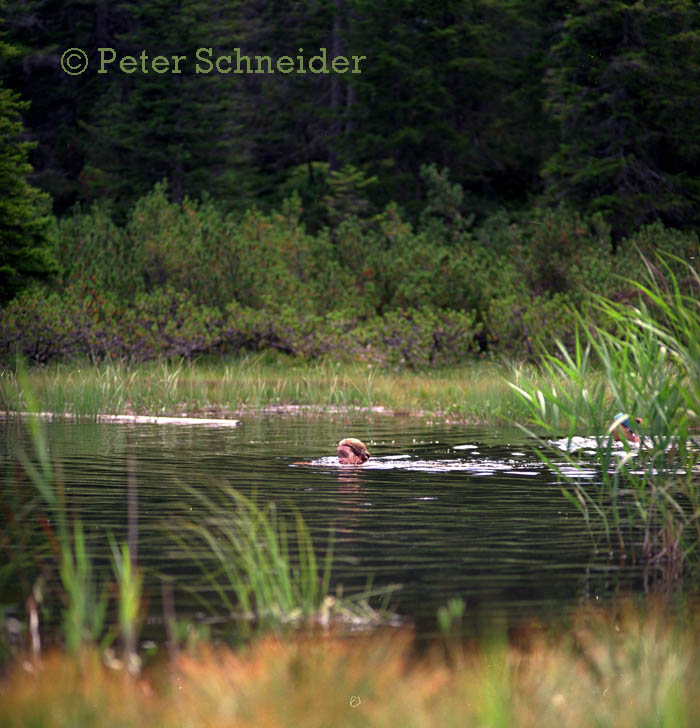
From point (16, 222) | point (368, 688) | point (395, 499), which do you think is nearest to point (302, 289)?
point (16, 222)

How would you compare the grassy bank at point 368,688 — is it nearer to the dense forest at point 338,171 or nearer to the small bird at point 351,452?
the small bird at point 351,452

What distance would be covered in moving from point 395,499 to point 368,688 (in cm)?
655

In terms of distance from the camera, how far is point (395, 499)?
11.4 m

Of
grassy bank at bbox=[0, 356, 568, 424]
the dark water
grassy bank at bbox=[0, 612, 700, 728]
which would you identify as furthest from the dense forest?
grassy bank at bbox=[0, 612, 700, 728]

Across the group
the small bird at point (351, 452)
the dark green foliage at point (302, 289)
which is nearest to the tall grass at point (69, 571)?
the small bird at point (351, 452)

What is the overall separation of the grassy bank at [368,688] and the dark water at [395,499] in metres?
0.94

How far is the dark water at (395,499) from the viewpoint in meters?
7.45

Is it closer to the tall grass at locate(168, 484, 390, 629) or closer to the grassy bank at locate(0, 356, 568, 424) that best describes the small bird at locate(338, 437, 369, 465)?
the tall grass at locate(168, 484, 390, 629)

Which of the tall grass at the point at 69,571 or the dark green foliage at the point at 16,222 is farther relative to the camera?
the dark green foliage at the point at 16,222

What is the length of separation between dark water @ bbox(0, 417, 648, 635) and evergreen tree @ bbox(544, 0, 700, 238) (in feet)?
66.4

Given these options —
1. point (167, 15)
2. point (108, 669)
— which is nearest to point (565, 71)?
point (167, 15)
